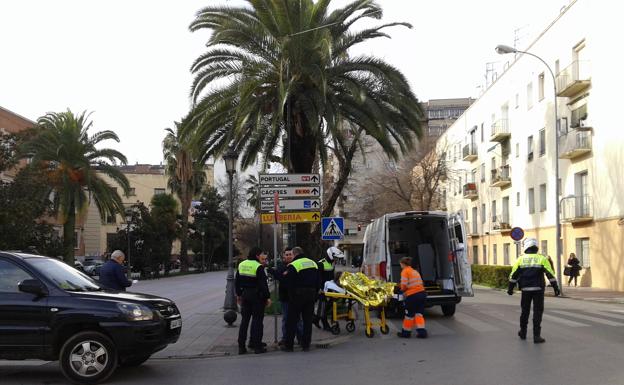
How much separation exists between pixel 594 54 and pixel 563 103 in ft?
13.0

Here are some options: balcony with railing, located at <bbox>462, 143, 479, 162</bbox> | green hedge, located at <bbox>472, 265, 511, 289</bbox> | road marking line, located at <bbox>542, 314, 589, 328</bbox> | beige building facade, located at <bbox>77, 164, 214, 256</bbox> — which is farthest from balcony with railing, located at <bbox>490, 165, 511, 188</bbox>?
road marking line, located at <bbox>542, 314, 589, 328</bbox>

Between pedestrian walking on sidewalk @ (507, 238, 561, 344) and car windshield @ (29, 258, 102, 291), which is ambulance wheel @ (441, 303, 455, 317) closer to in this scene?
pedestrian walking on sidewalk @ (507, 238, 561, 344)

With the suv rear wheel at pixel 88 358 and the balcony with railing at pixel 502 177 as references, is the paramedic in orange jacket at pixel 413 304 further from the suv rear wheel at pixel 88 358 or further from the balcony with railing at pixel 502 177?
the balcony with railing at pixel 502 177

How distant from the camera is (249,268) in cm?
1068

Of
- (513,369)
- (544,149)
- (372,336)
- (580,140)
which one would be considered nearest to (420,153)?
(544,149)

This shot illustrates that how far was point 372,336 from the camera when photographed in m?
12.5

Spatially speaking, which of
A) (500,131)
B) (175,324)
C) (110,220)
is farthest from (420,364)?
(110,220)

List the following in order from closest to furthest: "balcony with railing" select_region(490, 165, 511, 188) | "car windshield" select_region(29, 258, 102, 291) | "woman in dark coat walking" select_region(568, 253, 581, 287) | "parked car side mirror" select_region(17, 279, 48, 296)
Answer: "parked car side mirror" select_region(17, 279, 48, 296) → "car windshield" select_region(29, 258, 102, 291) → "woman in dark coat walking" select_region(568, 253, 581, 287) → "balcony with railing" select_region(490, 165, 511, 188)

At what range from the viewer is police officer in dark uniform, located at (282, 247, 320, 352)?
10961 millimetres

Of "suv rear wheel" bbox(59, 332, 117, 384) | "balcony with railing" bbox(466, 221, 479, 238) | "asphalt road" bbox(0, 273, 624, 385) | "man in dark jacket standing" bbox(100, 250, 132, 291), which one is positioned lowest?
"asphalt road" bbox(0, 273, 624, 385)

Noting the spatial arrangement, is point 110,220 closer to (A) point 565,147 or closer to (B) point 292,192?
(A) point 565,147

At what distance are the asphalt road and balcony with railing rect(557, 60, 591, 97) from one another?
781 inches

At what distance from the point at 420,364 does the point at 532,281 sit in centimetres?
317

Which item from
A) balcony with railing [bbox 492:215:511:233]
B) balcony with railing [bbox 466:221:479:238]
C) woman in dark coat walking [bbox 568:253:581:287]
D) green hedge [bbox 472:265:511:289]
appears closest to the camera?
woman in dark coat walking [bbox 568:253:581:287]
